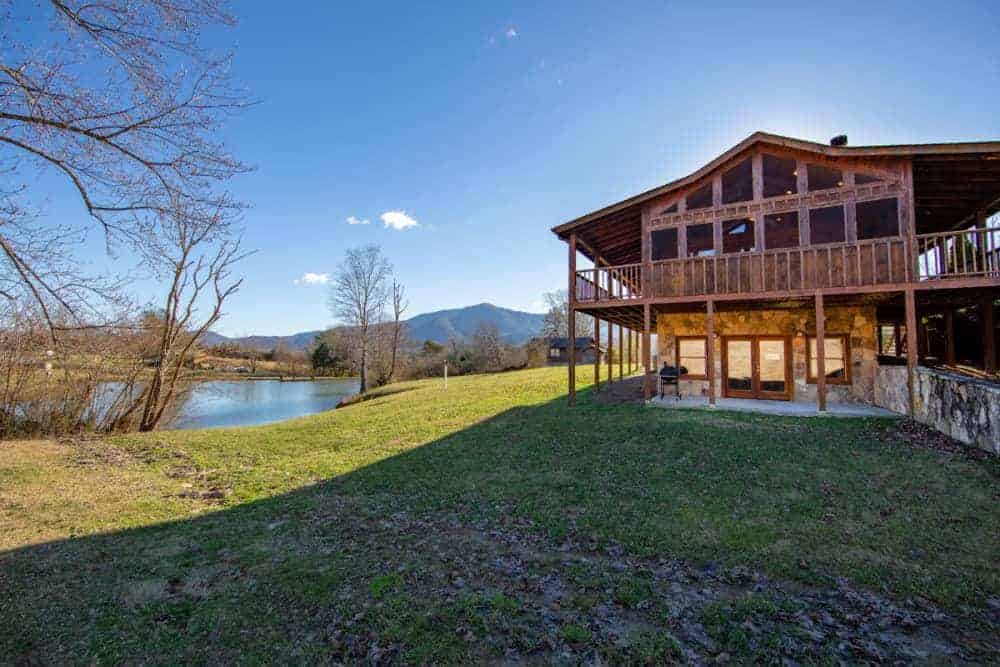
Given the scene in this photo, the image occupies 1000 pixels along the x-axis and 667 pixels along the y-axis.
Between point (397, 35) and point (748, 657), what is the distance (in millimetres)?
13130

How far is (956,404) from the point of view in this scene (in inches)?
290

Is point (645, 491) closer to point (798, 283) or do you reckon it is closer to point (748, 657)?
point (748, 657)

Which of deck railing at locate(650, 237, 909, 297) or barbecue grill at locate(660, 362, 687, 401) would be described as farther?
barbecue grill at locate(660, 362, 687, 401)

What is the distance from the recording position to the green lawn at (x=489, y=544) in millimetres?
3166

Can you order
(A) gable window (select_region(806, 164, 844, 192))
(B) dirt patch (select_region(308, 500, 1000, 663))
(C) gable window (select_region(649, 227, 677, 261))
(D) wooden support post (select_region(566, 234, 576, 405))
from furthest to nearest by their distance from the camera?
1. (D) wooden support post (select_region(566, 234, 576, 405))
2. (C) gable window (select_region(649, 227, 677, 261))
3. (A) gable window (select_region(806, 164, 844, 192))
4. (B) dirt patch (select_region(308, 500, 1000, 663))

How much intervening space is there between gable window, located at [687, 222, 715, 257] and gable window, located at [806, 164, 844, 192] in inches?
95.6

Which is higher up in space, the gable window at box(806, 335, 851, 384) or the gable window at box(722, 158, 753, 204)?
the gable window at box(722, 158, 753, 204)

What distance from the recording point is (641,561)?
4.22m

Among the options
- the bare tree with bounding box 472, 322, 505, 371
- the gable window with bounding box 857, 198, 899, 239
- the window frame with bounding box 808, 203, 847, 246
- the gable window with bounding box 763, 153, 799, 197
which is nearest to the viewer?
the gable window with bounding box 857, 198, 899, 239

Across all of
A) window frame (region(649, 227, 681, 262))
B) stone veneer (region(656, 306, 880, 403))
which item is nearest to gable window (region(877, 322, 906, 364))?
stone veneer (region(656, 306, 880, 403))

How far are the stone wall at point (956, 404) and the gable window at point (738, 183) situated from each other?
547 centimetres

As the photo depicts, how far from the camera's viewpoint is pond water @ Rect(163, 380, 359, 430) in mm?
16391

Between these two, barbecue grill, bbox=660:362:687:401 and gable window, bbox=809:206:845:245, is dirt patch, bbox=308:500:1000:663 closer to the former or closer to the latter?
barbecue grill, bbox=660:362:687:401

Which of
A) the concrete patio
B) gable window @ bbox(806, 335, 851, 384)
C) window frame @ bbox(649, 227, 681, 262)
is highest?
window frame @ bbox(649, 227, 681, 262)
